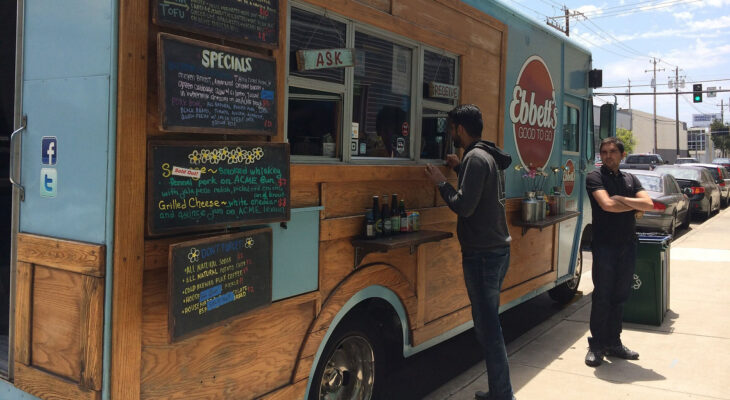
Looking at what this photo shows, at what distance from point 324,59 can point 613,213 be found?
307cm

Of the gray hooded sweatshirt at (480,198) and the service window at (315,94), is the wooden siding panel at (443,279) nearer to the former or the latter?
the gray hooded sweatshirt at (480,198)

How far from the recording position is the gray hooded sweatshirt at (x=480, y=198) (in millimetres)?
3693

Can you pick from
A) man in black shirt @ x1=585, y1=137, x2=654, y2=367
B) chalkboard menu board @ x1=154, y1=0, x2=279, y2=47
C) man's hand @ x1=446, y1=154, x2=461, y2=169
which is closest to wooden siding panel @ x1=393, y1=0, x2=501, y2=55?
man's hand @ x1=446, y1=154, x2=461, y2=169

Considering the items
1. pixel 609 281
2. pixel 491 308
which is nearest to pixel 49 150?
pixel 491 308

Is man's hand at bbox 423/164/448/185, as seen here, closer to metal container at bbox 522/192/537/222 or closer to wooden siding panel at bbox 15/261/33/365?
metal container at bbox 522/192/537/222

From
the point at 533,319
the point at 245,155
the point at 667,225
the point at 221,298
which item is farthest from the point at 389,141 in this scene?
the point at 667,225

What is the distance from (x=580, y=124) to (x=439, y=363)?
141 inches

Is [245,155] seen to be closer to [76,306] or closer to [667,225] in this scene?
[76,306]

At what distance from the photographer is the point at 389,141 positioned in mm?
4031

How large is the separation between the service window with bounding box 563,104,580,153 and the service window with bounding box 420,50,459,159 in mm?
2618

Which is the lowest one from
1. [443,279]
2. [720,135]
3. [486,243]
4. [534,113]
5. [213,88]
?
[443,279]

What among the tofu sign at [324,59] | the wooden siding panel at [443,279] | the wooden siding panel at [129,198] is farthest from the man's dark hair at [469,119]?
the wooden siding panel at [129,198]

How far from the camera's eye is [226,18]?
8.64ft

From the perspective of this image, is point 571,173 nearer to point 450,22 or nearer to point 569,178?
point 569,178
